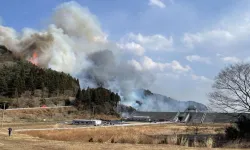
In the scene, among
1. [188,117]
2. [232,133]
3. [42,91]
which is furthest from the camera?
[42,91]

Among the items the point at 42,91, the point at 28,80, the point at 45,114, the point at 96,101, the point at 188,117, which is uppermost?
the point at 28,80

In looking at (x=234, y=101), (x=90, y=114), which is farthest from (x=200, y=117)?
(x=234, y=101)

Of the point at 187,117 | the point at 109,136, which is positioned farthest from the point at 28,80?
the point at 109,136

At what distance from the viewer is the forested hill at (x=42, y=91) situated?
15400 centimetres

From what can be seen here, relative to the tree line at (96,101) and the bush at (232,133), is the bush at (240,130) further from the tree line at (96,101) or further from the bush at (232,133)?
the tree line at (96,101)

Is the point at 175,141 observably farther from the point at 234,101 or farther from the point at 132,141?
the point at 234,101

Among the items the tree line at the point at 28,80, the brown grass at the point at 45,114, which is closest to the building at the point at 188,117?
the brown grass at the point at 45,114

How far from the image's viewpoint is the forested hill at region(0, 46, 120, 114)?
154m

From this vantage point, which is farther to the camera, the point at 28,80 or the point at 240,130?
the point at 28,80

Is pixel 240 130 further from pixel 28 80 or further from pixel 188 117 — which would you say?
pixel 28 80

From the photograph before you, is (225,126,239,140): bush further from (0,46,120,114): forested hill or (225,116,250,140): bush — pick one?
(0,46,120,114): forested hill

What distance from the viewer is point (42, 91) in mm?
164750

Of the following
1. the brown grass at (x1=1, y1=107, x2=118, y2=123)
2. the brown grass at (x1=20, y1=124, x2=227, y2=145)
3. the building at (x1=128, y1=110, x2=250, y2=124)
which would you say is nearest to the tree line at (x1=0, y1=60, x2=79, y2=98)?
the brown grass at (x1=1, y1=107, x2=118, y2=123)

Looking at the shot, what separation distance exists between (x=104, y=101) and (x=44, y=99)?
99.7 ft
